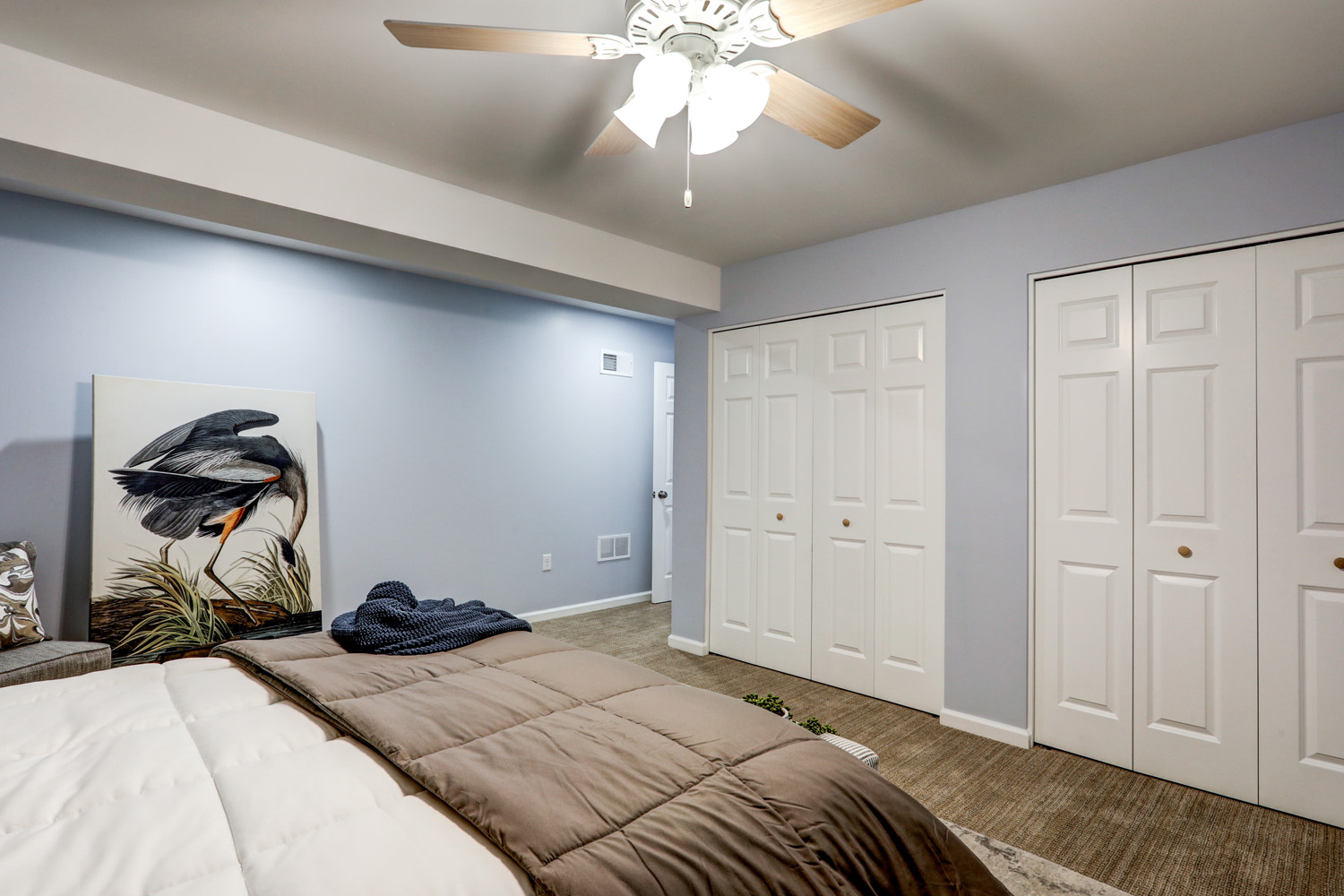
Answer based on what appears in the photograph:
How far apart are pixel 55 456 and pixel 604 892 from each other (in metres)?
3.78

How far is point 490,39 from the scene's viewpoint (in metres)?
1.55

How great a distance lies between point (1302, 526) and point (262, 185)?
4042 mm

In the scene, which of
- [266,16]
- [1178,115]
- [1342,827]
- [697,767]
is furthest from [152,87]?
[1342,827]

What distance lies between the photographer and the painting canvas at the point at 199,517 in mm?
3281

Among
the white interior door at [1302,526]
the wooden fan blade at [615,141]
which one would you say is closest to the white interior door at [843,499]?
the white interior door at [1302,526]

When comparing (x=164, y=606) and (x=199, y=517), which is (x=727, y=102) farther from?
(x=164, y=606)

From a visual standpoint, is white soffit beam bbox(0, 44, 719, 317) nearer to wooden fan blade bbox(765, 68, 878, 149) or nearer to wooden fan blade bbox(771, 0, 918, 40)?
wooden fan blade bbox(765, 68, 878, 149)

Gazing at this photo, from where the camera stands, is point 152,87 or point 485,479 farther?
point 485,479

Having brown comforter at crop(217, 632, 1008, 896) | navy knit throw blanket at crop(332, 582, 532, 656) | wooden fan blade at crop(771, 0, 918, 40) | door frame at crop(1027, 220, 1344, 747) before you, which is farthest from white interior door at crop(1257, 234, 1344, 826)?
navy knit throw blanket at crop(332, 582, 532, 656)

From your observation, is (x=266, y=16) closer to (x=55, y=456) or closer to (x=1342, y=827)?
(x=55, y=456)

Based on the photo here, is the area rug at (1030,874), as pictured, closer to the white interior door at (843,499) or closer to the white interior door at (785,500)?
the white interior door at (843,499)

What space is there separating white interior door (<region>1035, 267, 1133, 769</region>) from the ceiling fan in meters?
1.80

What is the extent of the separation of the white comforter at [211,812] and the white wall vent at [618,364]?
14.0 ft

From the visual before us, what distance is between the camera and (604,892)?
98 centimetres
